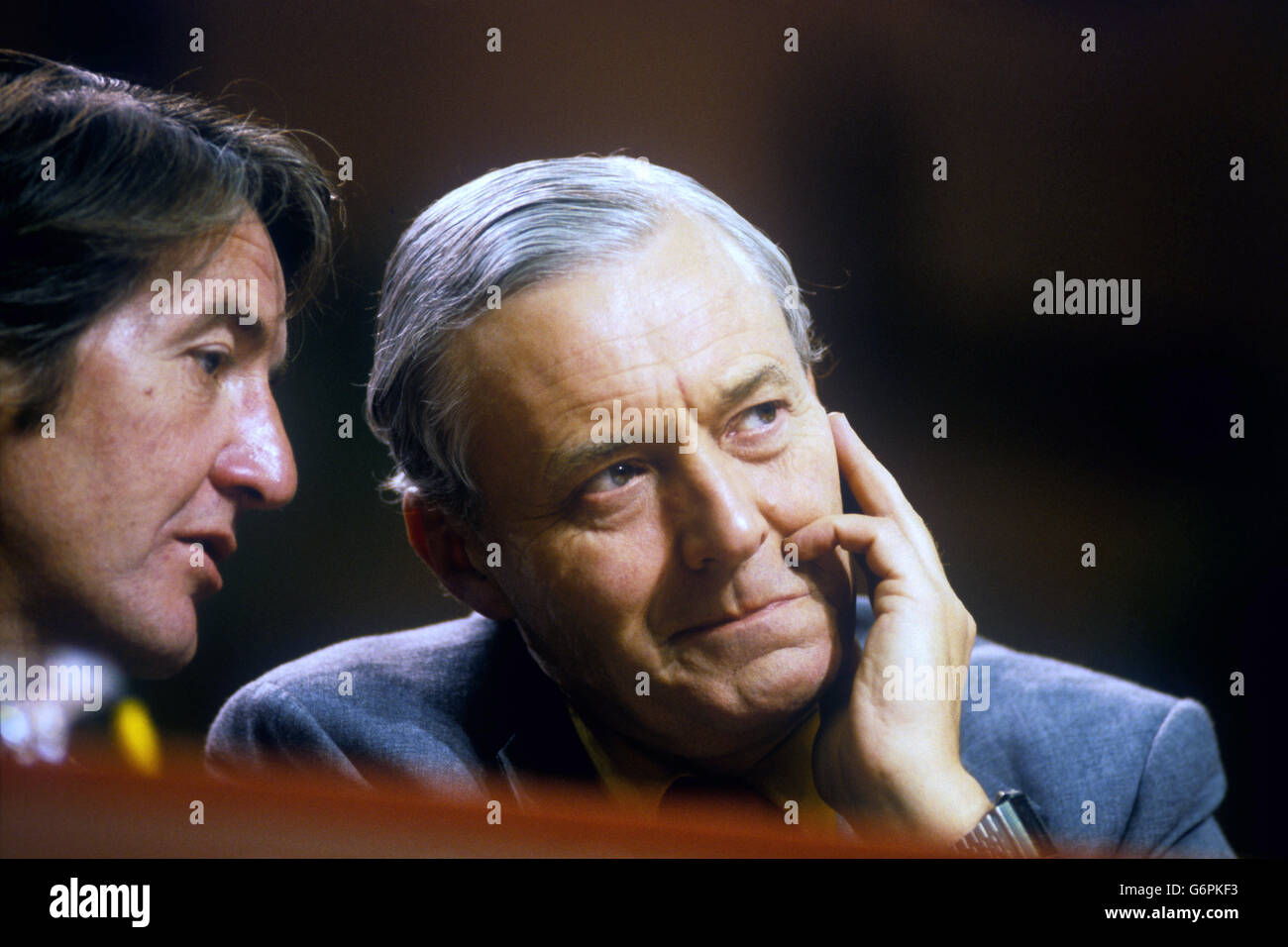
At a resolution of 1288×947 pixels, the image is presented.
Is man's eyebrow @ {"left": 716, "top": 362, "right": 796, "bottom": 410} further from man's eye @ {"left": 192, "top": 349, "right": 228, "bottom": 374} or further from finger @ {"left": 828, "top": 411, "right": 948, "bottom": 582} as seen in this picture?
man's eye @ {"left": 192, "top": 349, "right": 228, "bottom": 374}

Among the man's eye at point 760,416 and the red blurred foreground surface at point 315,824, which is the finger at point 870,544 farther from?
the red blurred foreground surface at point 315,824

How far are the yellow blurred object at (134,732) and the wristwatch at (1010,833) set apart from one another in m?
1.33

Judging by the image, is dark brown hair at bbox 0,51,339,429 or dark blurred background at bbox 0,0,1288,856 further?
dark blurred background at bbox 0,0,1288,856

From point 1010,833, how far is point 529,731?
823 mm

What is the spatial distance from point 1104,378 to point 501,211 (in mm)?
1121

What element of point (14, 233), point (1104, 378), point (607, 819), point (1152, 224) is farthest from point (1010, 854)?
point (14, 233)

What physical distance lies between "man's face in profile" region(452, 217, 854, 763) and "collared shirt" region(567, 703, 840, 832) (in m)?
0.06

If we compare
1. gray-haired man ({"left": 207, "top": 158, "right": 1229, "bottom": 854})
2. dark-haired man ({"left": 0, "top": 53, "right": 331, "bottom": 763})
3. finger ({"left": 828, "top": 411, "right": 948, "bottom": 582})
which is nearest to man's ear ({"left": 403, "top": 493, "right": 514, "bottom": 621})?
gray-haired man ({"left": 207, "top": 158, "right": 1229, "bottom": 854})

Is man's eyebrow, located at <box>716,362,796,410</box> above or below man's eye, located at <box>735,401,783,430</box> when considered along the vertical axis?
above

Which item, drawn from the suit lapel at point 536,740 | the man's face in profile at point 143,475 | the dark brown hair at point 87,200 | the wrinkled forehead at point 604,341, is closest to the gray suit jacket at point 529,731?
the suit lapel at point 536,740

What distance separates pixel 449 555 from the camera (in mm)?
1968

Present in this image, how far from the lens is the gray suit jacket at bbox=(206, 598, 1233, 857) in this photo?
194cm

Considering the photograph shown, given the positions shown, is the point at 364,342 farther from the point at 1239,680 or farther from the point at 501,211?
the point at 1239,680

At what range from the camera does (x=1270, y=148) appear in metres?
2.20
